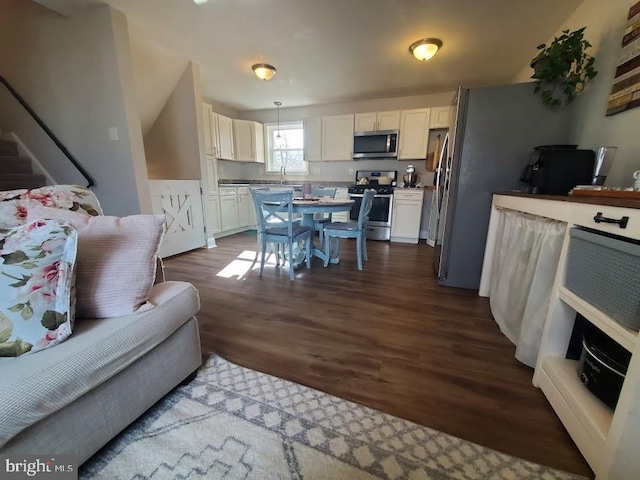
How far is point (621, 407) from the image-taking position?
2.44ft

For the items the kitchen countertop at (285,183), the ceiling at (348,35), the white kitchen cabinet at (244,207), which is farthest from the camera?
the kitchen countertop at (285,183)

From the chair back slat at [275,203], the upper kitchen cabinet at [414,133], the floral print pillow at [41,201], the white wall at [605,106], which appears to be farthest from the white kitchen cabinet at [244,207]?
the white wall at [605,106]

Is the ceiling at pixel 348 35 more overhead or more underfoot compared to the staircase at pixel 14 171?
more overhead

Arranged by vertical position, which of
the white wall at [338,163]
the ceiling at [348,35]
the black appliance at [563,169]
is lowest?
the black appliance at [563,169]

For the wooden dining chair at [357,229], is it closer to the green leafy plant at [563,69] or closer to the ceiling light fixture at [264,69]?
the green leafy plant at [563,69]

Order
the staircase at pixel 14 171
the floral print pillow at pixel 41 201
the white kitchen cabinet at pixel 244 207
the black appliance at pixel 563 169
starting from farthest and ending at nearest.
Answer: the white kitchen cabinet at pixel 244 207 < the staircase at pixel 14 171 < the black appliance at pixel 563 169 < the floral print pillow at pixel 41 201

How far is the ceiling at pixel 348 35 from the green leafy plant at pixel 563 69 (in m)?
0.66

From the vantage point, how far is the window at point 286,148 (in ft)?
16.9

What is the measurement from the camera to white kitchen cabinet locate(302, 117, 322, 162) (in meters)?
4.59

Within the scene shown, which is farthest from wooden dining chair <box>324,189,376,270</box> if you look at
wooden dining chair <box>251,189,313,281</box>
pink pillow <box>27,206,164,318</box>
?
pink pillow <box>27,206,164,318</box>

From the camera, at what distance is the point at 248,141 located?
16.2 feet

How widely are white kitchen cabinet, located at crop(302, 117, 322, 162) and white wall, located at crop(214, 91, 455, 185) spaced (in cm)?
30

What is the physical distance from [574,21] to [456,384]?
10.2 feet

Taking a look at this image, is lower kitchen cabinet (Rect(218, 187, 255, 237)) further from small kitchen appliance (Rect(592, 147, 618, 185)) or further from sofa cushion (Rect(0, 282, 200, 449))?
small kitchen appliance (Rect(592, 147, 618, 185))
